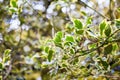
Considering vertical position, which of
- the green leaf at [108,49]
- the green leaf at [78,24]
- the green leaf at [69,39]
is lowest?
the green leaf at [108,49]

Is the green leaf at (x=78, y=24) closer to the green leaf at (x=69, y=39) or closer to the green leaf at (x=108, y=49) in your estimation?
the green leaf at (x=69, y=39)

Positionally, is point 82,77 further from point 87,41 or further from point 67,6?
point 67,6

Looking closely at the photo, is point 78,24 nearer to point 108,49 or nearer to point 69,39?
point 69,39

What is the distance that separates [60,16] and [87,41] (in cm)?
186

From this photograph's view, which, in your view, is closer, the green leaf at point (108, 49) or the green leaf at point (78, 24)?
the green leaf at point (78, 24)

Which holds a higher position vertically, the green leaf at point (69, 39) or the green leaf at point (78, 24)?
the green leaf at point (78, 24)

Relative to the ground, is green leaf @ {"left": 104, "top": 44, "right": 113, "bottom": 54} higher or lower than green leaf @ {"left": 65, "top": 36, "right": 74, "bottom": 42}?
lower

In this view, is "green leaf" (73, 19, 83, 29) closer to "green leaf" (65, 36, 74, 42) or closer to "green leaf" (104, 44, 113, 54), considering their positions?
"green leaf" (65, 36, 74, 42)

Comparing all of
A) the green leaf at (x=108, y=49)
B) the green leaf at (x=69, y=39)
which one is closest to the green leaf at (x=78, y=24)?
the green leaf at (x=69, y=39)

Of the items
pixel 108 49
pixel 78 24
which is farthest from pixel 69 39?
pixel 108 49

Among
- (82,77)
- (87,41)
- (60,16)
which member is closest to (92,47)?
(87,41)

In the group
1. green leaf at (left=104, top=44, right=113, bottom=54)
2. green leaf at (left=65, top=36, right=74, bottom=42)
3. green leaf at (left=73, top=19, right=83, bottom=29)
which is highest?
green leaf at (left=73, top=19, right=83, bottom=29)

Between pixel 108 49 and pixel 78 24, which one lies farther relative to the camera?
pixel 108 49

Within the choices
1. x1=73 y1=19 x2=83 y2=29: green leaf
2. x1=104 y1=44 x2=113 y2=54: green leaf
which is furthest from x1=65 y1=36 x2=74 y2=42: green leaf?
x1=104 y1=44 x2=113 y2=54: green leaf
